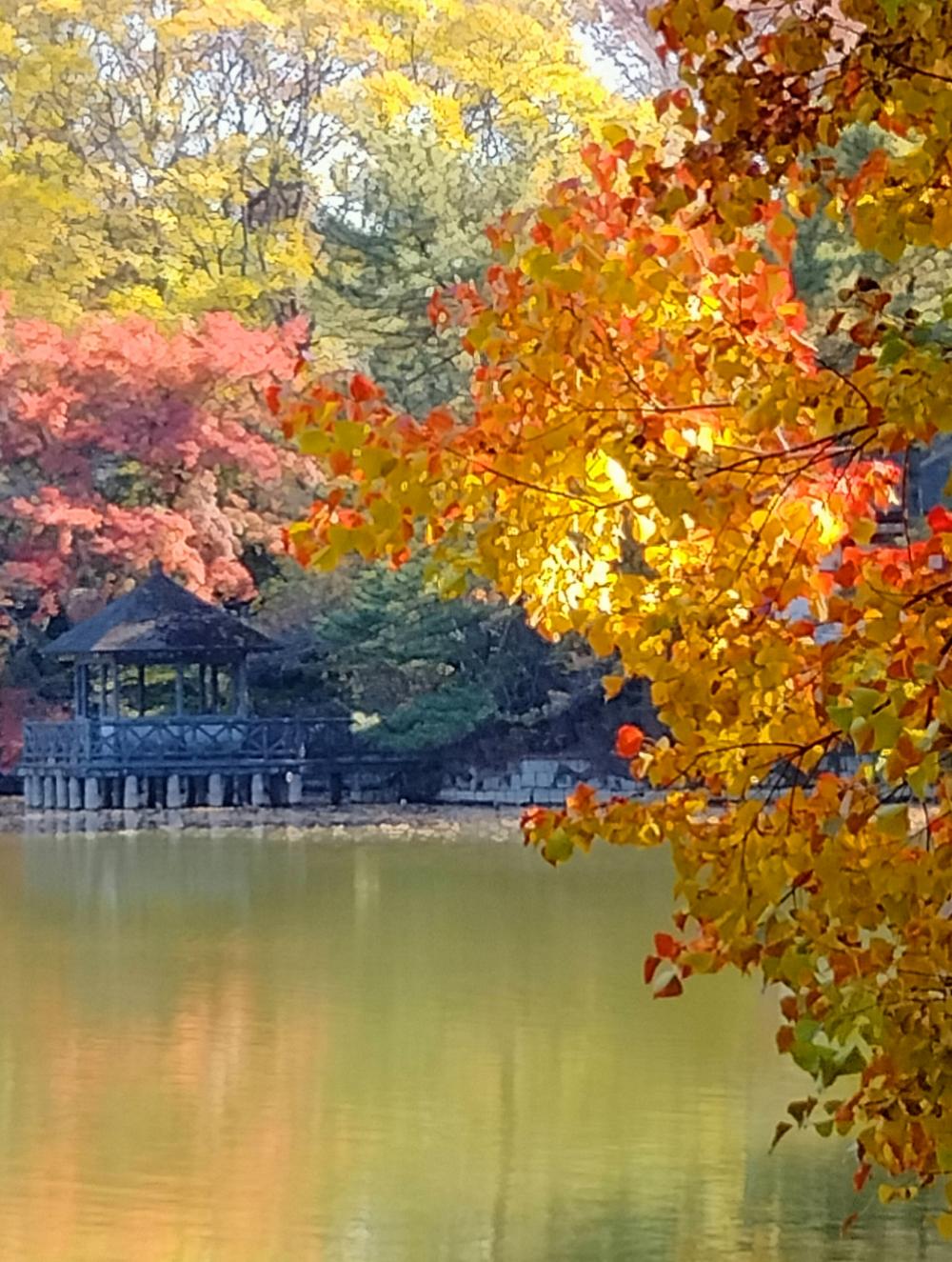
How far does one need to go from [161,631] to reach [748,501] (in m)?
15.1

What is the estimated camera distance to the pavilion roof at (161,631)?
16859 mm

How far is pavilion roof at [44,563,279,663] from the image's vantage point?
16.9 meters

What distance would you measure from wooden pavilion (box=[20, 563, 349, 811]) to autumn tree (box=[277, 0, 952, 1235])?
585 inches

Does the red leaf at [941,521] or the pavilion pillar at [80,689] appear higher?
Result: the pavilion pillar at [80,689]

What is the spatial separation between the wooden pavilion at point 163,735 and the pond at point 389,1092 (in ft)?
16.5

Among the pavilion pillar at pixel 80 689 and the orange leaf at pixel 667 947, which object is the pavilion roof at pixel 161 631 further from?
the orange leaf at pixel 667 947

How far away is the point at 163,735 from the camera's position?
1736cm

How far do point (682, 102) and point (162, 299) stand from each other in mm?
20726

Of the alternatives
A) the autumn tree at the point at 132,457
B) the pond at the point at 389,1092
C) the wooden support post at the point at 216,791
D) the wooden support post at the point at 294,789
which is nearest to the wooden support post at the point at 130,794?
the wooden support post at the point at 216,791

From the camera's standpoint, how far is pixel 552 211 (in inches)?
83.2

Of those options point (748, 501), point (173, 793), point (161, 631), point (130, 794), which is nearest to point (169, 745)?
point (173, 793)

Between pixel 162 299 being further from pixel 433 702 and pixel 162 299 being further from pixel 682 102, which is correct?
pixel 682 102

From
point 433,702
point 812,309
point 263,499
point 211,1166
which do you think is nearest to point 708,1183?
point 211,1166

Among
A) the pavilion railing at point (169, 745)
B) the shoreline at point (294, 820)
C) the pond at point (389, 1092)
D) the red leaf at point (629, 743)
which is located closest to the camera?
the red leaf at point (629, 743)
